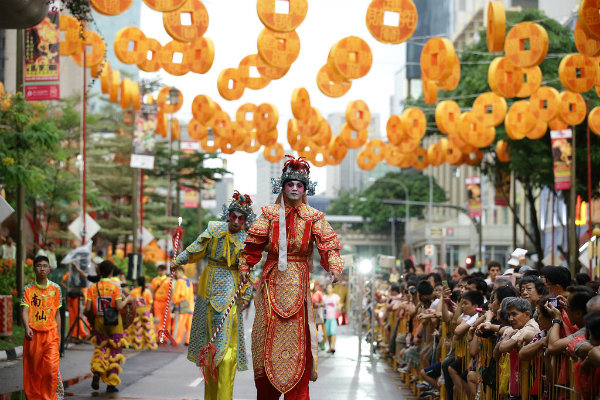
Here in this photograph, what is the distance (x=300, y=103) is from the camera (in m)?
26.3

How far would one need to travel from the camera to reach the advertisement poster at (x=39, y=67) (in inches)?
940

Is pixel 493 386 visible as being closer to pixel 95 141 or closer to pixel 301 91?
pixel 301 91

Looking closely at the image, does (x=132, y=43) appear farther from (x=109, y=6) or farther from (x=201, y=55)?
(x=109, y=6)

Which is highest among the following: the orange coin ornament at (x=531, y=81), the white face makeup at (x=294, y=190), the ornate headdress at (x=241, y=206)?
the orange coin ornament at (x=531, y=81)

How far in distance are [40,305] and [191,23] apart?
7.26m

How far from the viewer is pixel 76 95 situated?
4644 centimetres

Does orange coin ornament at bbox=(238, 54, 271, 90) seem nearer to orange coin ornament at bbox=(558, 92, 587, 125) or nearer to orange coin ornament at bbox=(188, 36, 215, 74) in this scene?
orange coin ornament at bbox=(188, 36, 215, 74)

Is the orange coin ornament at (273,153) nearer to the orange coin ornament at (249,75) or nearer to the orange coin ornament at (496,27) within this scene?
the orange coin ornament at (249,75)

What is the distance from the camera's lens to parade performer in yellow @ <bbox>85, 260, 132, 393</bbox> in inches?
586

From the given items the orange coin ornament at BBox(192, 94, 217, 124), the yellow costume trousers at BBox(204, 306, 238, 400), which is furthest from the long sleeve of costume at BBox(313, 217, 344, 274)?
the orange coin ornament at BBox(192, 94, 217, 124)

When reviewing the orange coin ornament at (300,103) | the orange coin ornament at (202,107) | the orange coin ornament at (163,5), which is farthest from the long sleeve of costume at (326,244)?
the orange coin ornament at (202,107)

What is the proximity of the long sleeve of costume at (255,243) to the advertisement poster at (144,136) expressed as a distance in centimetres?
2281

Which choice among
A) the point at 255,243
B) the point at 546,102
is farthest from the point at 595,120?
the point at 255,243

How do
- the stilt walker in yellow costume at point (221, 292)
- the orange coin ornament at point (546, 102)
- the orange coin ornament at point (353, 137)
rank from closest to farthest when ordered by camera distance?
the stilt walker in yellow costume at point (221, 292), the orange coin ornament at point (546, 102), the orange coin ornament at point (353, 137)
